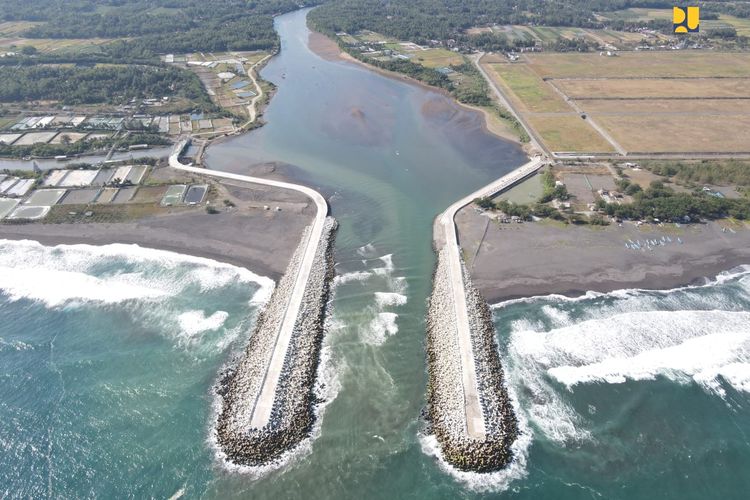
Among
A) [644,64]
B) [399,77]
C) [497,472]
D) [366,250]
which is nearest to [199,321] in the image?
[366,250]

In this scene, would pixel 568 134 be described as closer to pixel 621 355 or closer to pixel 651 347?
pixel 651 347

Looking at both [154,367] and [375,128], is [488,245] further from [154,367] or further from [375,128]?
[375,128]

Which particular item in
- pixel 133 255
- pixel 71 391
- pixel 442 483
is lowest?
pixel 442 483

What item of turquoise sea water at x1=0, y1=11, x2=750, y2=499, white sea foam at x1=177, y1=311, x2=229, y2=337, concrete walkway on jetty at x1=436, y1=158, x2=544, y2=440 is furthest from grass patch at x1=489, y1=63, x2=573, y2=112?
white sea foam at x1=177, y1=311, x2=229, y2=337

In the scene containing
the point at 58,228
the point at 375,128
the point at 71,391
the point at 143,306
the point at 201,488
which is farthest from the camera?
the point at 375,128

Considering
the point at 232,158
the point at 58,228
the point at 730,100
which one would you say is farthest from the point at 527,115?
the point at 58,228
